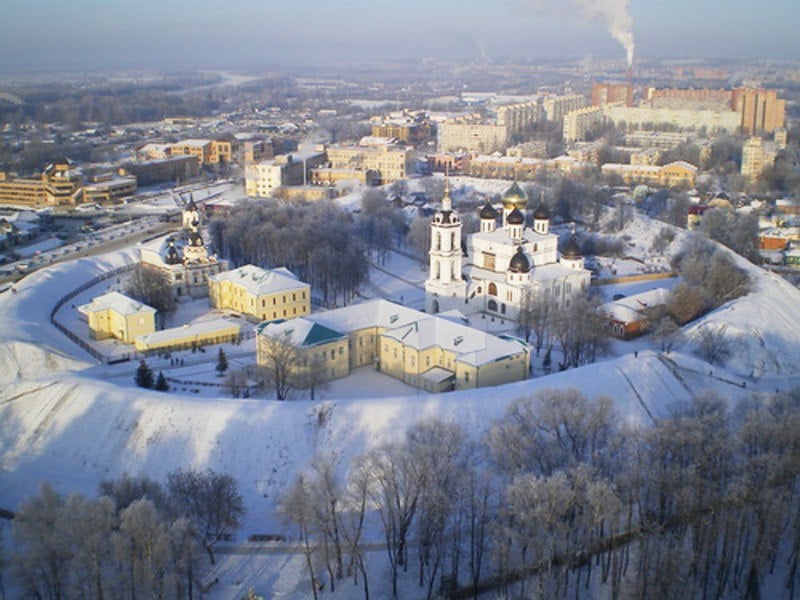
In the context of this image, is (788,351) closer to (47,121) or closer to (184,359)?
(184,359)

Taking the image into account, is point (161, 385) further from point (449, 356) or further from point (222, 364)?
point (449, 356)

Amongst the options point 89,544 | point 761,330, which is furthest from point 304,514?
point 761,330

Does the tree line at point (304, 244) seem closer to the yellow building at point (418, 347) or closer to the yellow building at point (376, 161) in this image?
the yellow building at point (418, 347)

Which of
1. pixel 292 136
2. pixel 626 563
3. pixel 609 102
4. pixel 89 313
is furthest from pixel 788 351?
pixel 609 102

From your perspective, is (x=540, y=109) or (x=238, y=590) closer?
(x=238, y=590)

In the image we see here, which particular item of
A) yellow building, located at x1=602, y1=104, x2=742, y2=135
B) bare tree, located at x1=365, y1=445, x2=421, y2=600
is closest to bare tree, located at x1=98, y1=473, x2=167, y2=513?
bare tree, located at x1=365, y1=445, x2=421, y2=600

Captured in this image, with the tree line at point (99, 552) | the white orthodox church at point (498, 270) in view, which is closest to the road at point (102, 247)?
the white orthodox church at point (498, 270)

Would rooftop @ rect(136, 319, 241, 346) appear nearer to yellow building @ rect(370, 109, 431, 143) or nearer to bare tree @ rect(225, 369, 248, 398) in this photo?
bare tree @ rect(225, 369, 248, 398)
